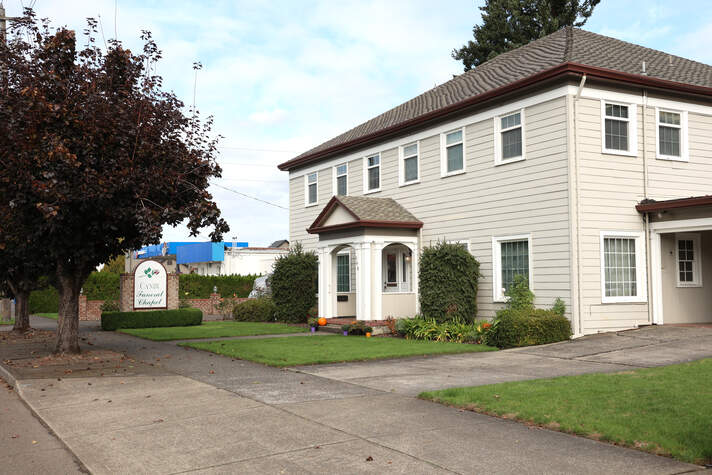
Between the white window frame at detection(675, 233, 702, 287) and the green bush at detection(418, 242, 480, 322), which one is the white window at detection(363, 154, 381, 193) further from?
the white window frame at detection(675, 233, 702, 287)

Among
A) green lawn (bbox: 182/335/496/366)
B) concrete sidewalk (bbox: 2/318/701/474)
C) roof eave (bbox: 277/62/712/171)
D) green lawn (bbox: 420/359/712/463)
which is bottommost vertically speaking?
concrete sidewalk (bbox: 2/318/701/474)

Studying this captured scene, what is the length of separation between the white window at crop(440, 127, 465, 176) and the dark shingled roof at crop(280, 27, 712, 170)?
0.97 meters

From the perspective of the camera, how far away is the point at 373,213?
21.2m

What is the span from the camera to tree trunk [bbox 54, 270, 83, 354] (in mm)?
14562

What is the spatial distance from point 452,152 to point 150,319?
13265 millimetres

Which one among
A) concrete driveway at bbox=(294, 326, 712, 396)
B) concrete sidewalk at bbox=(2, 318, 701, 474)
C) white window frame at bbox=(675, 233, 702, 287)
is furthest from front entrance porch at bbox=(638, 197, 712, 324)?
concrete sidewalk at bbox=(2, 318, 701, 474)

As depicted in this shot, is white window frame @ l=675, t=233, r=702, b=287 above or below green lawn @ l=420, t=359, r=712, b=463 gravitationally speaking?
above

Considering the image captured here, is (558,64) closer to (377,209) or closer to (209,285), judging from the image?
(377,209)

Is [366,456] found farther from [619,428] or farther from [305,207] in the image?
[305,207]

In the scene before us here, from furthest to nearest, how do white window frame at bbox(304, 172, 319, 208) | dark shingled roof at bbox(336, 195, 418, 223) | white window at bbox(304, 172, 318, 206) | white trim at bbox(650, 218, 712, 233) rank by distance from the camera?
white window at bbox(304, 172, 318, 206) < white window frame at bbox(304, 172, 319, 208) < dark shingled roof at bbox(336, 195, 418, 223) < white trim at bbox(650, 218, 712, 233)

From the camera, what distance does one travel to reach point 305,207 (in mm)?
28750

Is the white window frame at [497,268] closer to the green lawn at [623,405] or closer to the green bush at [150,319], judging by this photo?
the green lawn at [623,405]

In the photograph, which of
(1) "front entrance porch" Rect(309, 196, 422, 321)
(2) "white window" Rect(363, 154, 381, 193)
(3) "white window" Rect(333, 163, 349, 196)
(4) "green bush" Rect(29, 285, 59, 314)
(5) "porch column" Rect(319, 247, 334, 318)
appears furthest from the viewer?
(4) "green bush" Rect(29, 285, 59, 314)

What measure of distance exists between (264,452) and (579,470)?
2967mm
